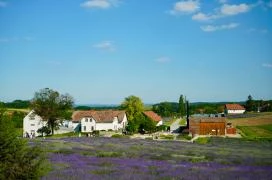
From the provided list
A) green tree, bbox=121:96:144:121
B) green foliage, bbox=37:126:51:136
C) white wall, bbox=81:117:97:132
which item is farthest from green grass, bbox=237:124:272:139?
green foliage, bbox=37:126:51:136

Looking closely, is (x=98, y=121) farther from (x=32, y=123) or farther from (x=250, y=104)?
(x=250, y=104)

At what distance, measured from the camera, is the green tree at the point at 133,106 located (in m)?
90.0

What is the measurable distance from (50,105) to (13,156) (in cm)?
6092

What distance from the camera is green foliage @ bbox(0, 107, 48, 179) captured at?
1175 centimetres

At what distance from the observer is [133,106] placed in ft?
299

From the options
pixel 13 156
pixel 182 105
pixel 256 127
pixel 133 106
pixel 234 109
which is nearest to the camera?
pixel 13 156

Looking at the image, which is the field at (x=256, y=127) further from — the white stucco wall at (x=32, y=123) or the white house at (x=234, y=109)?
the white house at (x=234, y=109)

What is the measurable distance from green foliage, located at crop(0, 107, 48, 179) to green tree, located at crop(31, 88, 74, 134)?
60.3m

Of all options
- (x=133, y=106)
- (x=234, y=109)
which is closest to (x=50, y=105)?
(x=133, y=106)

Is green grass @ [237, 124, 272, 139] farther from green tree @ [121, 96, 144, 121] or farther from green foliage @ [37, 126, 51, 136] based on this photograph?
green foliage @ [37, 126, 51, 136]

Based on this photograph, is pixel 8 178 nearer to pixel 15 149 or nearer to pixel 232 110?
pixel 15 149

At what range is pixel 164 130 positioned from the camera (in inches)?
3214

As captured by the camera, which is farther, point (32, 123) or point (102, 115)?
point (102, 115)

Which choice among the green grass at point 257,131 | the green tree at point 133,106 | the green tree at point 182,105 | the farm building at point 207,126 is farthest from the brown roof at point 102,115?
the green tree at point 182,105
